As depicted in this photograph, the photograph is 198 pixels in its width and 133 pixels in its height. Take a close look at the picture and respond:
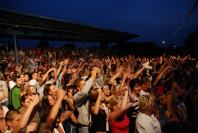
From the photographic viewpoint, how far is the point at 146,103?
532 cm

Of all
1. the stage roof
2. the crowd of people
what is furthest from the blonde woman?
the stage roof

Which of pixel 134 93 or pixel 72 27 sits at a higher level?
pixel 72 27

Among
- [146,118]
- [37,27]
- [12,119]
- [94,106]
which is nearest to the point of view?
[12,119]

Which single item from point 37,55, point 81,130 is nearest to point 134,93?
point 81,130

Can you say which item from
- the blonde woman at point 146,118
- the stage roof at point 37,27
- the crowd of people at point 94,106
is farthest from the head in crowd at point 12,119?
the stage roof at point 37,27

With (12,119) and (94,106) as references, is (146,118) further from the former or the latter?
(12,119)

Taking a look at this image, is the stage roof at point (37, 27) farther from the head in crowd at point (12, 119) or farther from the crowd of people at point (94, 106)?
the head in crowd at point (12, 119)

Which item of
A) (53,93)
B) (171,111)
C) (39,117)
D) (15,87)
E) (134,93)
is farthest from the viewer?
(15,87)

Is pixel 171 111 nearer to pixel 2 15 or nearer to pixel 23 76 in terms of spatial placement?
pixel 23 76

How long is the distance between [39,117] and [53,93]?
2.23 ft

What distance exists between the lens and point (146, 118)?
5.25 metres

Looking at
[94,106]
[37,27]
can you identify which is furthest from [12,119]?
[37,27]

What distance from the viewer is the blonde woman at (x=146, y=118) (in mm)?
5199

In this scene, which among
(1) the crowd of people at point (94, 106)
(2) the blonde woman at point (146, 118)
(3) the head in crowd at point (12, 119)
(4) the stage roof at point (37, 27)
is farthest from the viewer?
(4) the stage roof at point (37, 27)
